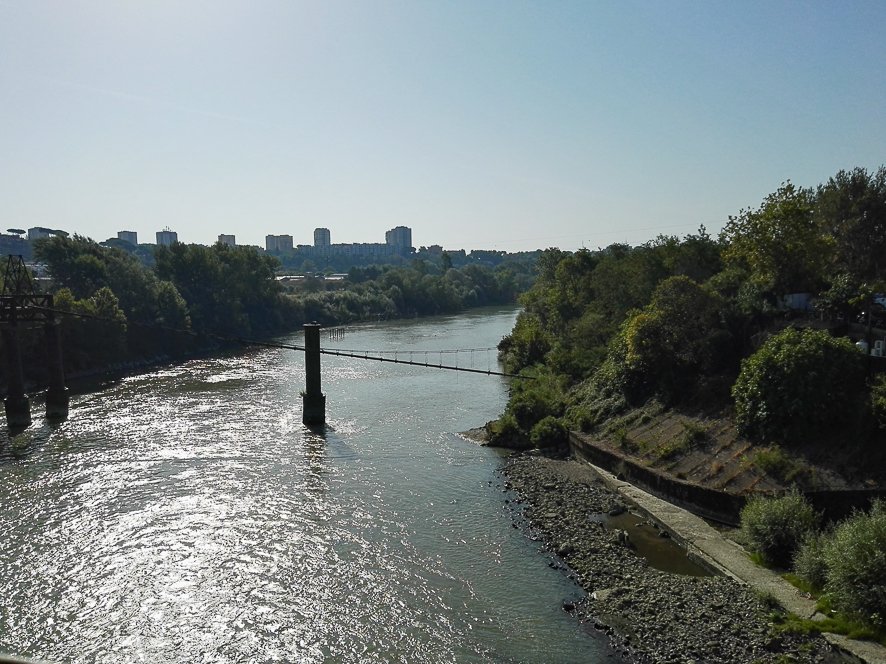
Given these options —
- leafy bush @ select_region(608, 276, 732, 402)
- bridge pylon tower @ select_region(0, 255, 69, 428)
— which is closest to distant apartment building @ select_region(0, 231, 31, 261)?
bridge pylon tower @ select_region(0, 255, 69, 428)

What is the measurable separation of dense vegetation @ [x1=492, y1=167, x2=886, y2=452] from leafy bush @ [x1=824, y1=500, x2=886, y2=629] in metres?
6.93

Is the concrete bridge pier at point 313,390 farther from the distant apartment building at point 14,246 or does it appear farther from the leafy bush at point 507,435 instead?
the distant apartment building at point 14,246

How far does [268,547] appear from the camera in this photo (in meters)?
22.1

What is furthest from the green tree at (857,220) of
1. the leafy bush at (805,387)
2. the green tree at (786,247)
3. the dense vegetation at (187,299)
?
the dense vegetation at (187,299)

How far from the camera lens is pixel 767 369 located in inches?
943

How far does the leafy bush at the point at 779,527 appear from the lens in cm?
1872

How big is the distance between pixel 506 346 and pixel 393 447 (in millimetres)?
27541

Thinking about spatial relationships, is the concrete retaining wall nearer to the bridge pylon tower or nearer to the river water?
the river water

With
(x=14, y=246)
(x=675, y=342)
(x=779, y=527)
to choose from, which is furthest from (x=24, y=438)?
(x=14, y=246)

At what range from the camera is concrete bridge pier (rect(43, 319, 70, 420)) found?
41.2m

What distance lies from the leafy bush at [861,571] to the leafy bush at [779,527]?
233 cm

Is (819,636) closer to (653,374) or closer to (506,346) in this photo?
(653,374)

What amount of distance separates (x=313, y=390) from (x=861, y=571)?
2968 centimetres

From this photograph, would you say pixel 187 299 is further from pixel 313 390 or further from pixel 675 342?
pixel 675 342
